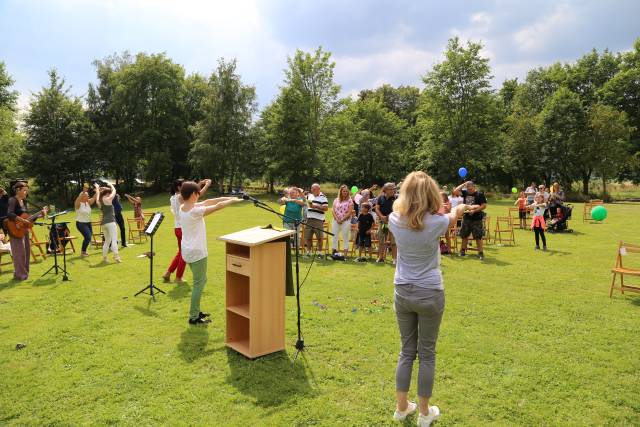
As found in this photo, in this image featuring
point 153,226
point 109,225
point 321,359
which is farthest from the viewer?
point 109,225

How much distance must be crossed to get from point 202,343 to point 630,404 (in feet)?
16.9

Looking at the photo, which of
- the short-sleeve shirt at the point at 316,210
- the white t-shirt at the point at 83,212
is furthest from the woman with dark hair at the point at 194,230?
the white t-shirt at the point at 83,212

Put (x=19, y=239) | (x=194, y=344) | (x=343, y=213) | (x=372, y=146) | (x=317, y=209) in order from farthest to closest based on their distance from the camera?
(x=372, y=146) < (x=343, y=213) < (x=317, y=209) < (x=19, y=239) < (x=194, y=344)

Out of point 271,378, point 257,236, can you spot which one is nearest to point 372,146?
point 257,236

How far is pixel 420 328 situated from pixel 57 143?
45.3 meters

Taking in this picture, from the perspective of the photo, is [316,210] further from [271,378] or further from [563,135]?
[563,135]

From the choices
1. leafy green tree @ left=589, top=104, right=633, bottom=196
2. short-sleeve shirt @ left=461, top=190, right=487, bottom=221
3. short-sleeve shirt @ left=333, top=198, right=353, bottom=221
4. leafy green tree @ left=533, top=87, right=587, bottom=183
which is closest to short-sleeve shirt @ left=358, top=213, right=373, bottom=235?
short-sleeve shirt @ left=333, top=198, right=353, bottom=221

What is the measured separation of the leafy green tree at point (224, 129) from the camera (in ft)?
138

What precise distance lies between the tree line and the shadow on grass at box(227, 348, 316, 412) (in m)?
38.5

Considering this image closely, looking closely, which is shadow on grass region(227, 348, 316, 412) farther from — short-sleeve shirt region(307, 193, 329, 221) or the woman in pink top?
the woman in pink top

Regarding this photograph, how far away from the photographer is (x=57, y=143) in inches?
1570

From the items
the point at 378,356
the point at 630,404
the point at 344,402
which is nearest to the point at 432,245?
the point at 344,402

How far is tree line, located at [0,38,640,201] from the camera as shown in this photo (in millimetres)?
40219

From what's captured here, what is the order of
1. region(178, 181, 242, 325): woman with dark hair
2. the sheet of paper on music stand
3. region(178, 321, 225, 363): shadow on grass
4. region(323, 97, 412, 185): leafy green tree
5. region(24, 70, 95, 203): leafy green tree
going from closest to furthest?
region(178, 321, 225, 363): shadow on grass
region(178, 181, 242, 325): woman with dark hair
the sheet of paper on music stand
region(24, 70, 95, 203): leafy green tree
region(323, 97, 412, 185): leafy green tree
